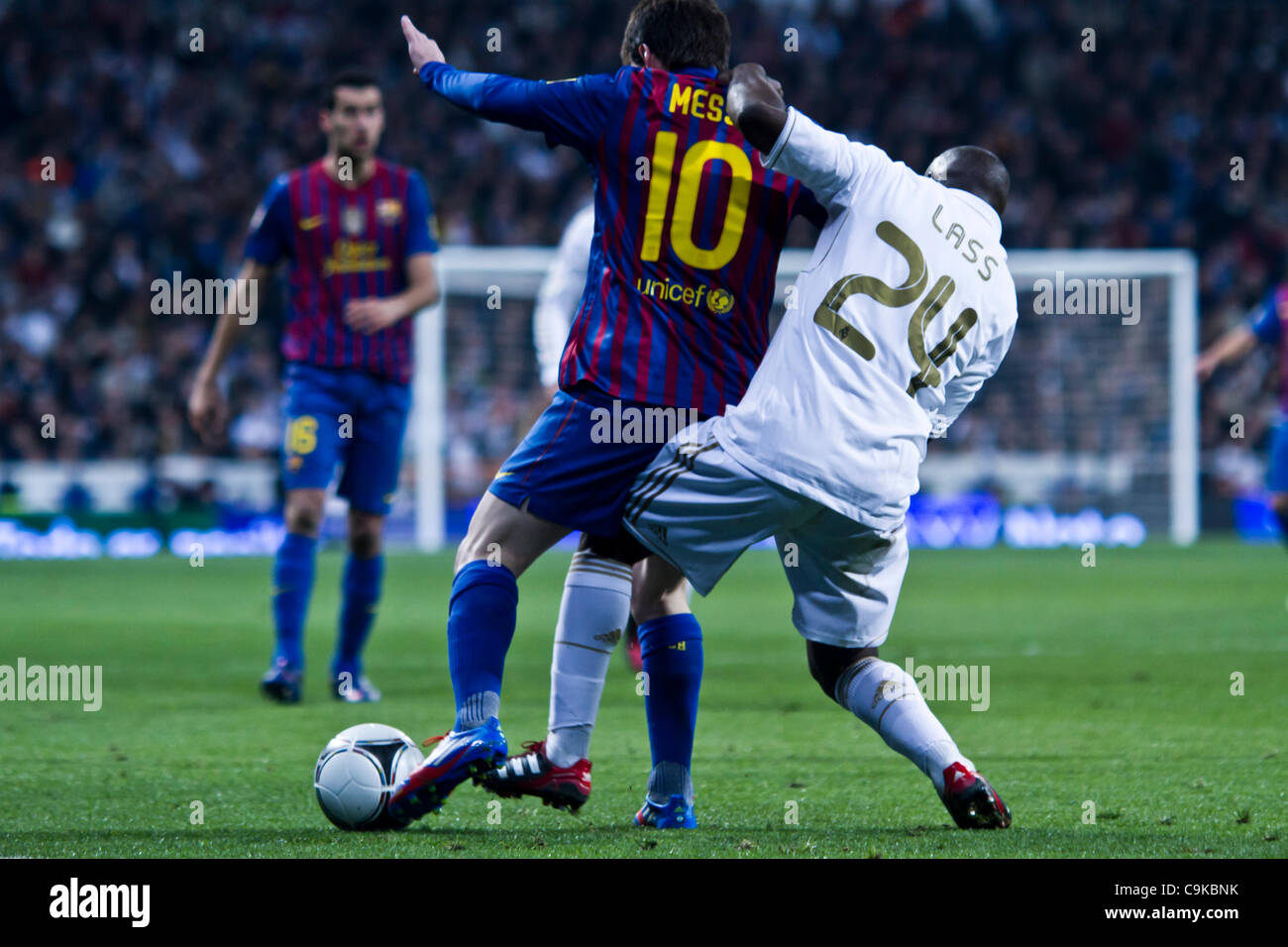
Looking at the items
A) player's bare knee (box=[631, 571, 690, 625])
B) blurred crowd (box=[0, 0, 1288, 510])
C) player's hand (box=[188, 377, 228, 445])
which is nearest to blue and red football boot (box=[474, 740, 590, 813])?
player's bare knee (box=[631, 571, 690, 625])

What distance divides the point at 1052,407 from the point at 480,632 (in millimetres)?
14722

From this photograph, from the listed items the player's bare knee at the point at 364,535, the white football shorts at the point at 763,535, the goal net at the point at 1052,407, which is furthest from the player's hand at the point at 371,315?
the goal net at the point at 1052,407

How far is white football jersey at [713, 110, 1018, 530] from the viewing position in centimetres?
336

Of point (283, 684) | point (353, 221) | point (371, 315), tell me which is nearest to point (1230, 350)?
point (353, 221)

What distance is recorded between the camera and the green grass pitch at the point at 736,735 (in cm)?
347

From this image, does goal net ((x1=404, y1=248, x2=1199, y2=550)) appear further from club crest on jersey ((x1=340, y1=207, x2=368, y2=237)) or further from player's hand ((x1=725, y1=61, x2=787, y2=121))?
player's hand ((x1=725, y1=61, x2=787, y2=121))

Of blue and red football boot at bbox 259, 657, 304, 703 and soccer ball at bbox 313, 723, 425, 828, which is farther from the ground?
soccer ball at bbox 313, 723, 425, 828

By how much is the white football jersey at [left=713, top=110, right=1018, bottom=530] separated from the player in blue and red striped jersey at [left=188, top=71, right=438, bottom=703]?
2.94m

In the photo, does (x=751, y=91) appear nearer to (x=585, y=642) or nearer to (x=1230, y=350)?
(x=585, y=642)

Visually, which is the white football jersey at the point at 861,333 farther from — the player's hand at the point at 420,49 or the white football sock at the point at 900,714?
the player's hand at the point at 420,49

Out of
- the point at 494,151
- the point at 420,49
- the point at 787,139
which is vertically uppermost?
the point at 494,151

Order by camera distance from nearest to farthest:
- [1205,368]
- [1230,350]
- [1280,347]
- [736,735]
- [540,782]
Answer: [540,782], [736,735], [1205,368], [1230,350], [1280,347]

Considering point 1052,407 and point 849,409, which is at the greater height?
point 1052,407

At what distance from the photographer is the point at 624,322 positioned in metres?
3.65
